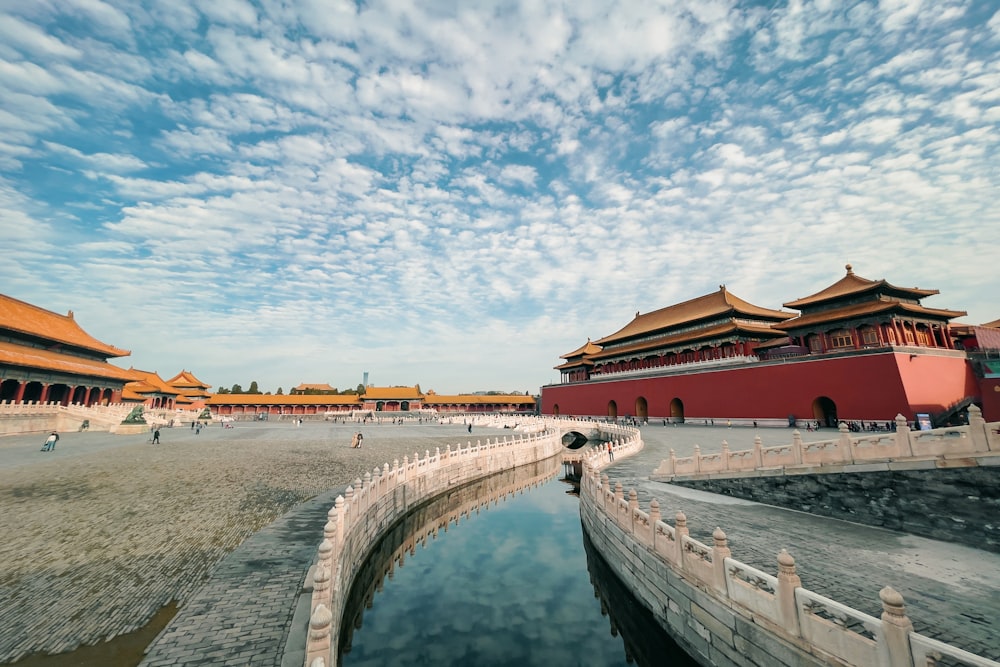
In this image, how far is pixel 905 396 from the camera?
61.5 feet

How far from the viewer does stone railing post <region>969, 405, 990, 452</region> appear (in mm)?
8344

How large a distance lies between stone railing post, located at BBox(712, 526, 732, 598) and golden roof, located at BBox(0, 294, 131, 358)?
40906 millimetres

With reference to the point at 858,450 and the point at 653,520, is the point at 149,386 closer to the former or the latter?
the point at 653,520

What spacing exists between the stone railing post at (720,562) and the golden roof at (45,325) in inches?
1610

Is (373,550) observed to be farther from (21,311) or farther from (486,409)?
(486,409)

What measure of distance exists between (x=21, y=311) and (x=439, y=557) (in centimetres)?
4125

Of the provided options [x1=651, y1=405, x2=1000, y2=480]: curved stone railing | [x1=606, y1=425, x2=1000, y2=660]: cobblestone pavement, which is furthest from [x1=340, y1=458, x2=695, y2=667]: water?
[x1=651, y1=405, x2=1000, y2=480]: curved stone railing

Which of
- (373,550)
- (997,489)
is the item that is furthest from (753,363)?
(373,550)

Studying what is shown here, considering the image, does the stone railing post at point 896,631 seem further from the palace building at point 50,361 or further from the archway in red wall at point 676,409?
the palace building at point 50,361

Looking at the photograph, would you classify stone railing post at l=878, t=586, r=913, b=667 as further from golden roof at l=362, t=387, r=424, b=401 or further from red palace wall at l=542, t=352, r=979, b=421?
golden roof at l=362, t=387, r=424, b=401

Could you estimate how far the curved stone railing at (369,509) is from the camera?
4.50 meters

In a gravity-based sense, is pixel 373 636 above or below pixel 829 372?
below

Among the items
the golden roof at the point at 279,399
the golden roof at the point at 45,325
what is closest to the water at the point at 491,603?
the golden roof at the point at 45,325

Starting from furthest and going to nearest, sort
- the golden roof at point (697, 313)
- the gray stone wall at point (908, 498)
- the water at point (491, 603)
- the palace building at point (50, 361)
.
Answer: the golden roof at point (697, 313) → the palace building at point (50, 361) → the gray stone wall at point (908, 498) → the water at point (491, 603)
